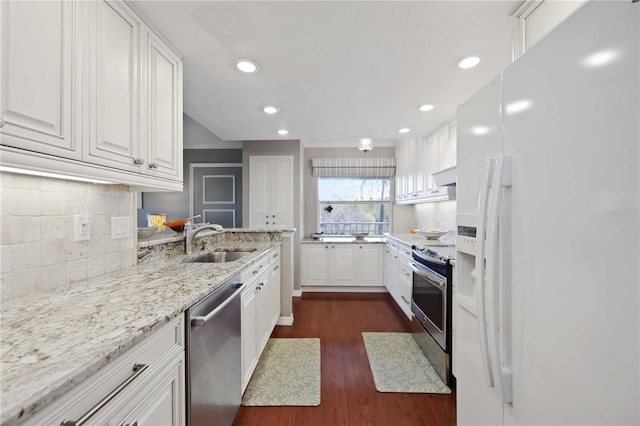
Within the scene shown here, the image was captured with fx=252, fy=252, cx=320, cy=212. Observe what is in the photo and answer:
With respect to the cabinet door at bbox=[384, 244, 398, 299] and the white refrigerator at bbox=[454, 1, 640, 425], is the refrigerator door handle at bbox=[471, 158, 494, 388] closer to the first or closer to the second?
the white refrigerator at bbox=[454, 1, 640, 425]

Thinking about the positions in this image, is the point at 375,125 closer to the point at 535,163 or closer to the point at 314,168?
the point at 314,168

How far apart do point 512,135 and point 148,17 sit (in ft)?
5.83

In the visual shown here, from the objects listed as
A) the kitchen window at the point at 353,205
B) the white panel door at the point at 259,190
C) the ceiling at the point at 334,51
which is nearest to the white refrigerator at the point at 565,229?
the ceiling at the point at 334,51

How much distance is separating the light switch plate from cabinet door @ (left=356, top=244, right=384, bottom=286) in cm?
320

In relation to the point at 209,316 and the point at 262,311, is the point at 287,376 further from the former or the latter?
the point at 209,316

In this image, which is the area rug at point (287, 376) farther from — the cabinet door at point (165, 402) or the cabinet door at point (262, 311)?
the cabinet door at point (165, 402)

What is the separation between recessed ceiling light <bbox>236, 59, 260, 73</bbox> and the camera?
67.2 inches

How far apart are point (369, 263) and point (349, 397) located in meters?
2.43

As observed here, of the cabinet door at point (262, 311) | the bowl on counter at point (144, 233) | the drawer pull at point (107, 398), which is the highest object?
the bowl on counter at point (144, 233)

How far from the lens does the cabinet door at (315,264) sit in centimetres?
412

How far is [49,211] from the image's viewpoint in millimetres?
1096

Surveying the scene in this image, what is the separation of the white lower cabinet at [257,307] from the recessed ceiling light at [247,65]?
1.41 m

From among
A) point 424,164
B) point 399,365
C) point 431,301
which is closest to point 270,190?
point 424,164

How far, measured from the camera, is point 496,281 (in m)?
0.79
